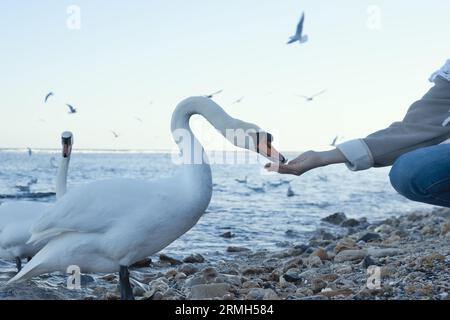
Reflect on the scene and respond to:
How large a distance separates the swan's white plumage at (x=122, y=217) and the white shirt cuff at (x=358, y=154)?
2.14 feet

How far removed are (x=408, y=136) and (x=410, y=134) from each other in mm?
18

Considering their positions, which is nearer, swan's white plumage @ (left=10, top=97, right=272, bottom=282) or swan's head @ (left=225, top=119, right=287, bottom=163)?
swan's head @ (left=225, top=119, right=287, bottom=163)

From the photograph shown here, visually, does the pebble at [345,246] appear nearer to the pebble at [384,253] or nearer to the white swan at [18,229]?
the pebble at [384,253]

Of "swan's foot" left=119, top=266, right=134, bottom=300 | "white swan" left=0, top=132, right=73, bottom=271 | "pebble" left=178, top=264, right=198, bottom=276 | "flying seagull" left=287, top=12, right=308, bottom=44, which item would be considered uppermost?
"flying seagull" left=287, top=12, right=308, bottom=44

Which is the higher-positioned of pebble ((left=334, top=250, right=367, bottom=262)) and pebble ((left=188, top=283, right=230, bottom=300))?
pebble ((left=334, top=250, right=367, bottom=262))

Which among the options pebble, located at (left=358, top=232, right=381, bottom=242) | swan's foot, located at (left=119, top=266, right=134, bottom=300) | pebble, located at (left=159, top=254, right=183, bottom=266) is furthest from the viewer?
pebble, located at (left=358, top=232, right=381, bottom=242)

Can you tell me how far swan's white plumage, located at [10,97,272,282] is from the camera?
4.00m

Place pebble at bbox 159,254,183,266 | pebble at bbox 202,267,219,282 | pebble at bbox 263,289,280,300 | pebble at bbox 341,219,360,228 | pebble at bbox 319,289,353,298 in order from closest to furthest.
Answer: pebble at bbox 319,289,353,298 < pebble at bbox 263,289,280,300 < pebble at bbox 202,267,219,282 < pebble at bbox 159,254,183,266 < pebble at bbox 341,219,360,228

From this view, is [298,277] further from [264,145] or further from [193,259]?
[193,259]

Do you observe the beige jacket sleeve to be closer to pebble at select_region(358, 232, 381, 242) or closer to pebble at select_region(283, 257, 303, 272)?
pebble at select_region(283, 257, 303, 272)

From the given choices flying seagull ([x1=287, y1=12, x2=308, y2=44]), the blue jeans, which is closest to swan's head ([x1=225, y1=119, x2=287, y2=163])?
the blue jeans

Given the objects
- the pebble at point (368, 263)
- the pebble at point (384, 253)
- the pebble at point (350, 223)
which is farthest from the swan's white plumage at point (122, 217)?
the pebble at point (350, 223)

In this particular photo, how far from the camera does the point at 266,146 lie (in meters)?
3.90

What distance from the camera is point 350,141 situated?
11.7 feet
